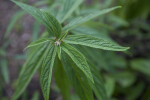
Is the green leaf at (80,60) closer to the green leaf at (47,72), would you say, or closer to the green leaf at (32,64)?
the green leaf at (47,72)

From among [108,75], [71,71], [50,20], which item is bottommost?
[108,75]

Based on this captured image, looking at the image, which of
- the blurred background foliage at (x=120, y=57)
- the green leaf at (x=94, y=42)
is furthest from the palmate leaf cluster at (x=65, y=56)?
the blurred background foliage at (x=120, y=57)

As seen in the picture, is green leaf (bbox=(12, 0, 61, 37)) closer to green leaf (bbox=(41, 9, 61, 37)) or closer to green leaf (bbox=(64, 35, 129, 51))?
green leaf (bbox=(41, 9, 61, 37))

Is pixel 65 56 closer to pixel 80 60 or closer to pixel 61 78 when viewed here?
pixel 80 60

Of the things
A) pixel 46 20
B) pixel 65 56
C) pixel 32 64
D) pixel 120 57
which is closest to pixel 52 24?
pixel 46 20

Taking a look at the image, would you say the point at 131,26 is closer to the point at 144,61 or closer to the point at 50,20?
the point at 144,61

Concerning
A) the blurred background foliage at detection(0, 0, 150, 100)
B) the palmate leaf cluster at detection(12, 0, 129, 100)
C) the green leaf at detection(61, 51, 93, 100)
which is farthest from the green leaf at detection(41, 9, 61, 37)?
the blurred background foliage at detection(0, 0, 150, 100)

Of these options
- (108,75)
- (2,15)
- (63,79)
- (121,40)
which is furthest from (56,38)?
(2,15)
